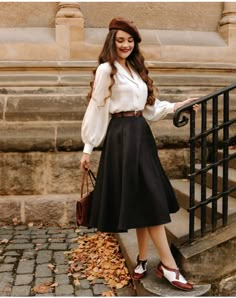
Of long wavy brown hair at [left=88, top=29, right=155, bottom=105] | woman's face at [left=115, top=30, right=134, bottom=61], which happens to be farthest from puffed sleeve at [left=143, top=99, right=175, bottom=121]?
woman's face at [left=115, top=30, right=134, bottom=61]

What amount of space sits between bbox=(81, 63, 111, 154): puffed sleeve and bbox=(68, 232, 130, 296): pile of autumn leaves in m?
1.15

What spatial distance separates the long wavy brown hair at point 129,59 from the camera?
3.08 metres

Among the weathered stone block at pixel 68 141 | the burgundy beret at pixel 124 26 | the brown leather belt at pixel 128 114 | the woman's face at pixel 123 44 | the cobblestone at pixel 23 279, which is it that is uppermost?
the burgundy beret at pixel 124 26

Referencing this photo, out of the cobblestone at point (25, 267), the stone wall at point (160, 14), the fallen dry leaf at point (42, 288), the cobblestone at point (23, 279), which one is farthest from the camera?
the stone wall at point (160, 14)

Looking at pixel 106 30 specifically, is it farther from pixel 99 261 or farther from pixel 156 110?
pixel 99 261

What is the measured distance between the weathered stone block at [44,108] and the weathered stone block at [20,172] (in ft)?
1.59

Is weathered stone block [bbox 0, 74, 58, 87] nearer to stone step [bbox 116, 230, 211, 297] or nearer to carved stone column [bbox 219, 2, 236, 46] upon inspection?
carved stone column [bbox 219, 2, 236, 46]

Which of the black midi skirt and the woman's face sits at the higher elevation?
the woman's face

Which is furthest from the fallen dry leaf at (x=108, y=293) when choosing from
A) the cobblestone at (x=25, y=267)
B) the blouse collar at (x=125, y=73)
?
the blouse collar at (x=125, y=73)

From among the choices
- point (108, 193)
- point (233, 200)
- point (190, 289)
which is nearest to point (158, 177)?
point (108, 193)

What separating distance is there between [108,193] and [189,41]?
149 inches

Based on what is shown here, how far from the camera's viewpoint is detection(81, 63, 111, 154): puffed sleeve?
3041 mm

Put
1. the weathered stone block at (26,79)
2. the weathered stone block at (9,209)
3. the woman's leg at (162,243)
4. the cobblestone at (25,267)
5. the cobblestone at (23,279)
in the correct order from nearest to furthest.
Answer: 1. the woman's leg at (162,243)
2. the cobblestone at (23,279)
3. the cobblestone at (25,267)
4. the weathered stone block at (9,209)
5. the weathered stone block at (26,79)

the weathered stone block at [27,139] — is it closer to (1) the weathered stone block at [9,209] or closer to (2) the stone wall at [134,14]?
(1) the weathered stone block at [9,209]
